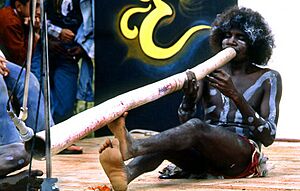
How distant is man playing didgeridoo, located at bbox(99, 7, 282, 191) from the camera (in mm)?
3860

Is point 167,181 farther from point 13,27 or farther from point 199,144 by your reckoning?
point 13,27

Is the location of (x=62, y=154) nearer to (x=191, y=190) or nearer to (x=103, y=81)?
(x=103, y=81)

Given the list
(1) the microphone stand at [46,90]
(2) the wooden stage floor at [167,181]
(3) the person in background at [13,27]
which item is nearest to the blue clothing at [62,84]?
(3) the person in background at [13,27]

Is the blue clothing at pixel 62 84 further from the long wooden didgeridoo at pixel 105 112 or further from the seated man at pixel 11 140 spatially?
the long wooden didgeridoo at pixel 105 112

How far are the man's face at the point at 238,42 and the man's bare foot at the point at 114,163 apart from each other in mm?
1189

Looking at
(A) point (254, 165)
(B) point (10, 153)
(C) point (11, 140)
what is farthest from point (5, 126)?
(A) point (254, 165)

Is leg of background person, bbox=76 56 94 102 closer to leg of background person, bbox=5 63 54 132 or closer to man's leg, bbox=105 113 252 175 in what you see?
leg of background person, bbox=5 63 54 132

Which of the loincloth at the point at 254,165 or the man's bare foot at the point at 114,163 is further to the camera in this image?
the loincloth at the point at 254,165

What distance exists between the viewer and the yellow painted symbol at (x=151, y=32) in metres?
Result: 8.38

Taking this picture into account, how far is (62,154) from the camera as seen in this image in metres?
6.75

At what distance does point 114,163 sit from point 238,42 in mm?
1300

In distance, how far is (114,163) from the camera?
3.69m

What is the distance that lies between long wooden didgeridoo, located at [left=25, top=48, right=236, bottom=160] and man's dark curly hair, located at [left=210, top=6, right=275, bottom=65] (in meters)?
0.17

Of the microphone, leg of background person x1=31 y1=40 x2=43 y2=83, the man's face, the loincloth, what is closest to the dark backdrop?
leg of background person x1=31 y1=40 x2=43 y2=83
